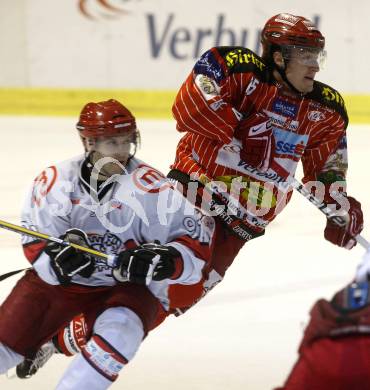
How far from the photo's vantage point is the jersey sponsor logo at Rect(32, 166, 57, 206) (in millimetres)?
2809

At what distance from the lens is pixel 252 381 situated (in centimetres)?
315

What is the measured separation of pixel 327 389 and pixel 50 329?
4.08 ft

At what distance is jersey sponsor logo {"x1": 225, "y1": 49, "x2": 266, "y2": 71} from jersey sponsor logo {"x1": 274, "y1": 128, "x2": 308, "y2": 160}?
220 millimetres

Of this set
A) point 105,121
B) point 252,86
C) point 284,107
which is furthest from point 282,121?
point 105,121

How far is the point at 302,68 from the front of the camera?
3.18 metres

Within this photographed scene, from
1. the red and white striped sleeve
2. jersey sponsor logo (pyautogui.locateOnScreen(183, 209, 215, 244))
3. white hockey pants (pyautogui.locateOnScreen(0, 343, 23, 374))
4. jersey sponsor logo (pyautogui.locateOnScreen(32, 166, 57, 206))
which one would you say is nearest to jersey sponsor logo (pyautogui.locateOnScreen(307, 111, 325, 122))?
the red and white striped sleeve

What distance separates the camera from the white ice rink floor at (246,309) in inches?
126

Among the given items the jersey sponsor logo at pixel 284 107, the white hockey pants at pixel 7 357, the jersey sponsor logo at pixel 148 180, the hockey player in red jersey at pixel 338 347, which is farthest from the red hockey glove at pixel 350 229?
the hockey player in red jersey at pixel 338 347

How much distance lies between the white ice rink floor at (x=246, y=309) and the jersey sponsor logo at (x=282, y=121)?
77 centimetres

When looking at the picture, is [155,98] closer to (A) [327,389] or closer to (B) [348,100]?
(B) [348,100]

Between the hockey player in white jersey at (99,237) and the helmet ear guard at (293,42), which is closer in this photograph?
the hockey player in white jersey at (99,237)

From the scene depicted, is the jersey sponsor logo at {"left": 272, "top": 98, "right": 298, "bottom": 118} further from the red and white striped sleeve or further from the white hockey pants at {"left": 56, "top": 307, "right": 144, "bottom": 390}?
the white hockey pants at {"left": 56, "top": 307, "right": 144, "bottom": 390}

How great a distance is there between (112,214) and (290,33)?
2.74ft

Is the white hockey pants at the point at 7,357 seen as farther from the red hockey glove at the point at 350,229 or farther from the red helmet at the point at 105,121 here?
the red hockey glove at the point at 350,229
